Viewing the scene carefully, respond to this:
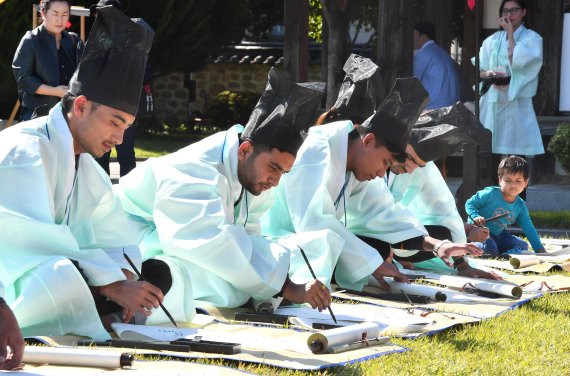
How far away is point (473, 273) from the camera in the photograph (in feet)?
22.7

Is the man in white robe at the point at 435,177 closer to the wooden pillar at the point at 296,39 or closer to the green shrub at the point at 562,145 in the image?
the green shrub at the point at 562,145

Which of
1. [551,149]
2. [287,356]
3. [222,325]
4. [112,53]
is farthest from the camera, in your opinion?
[551,149]

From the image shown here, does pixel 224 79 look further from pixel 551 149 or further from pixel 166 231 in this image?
pixel 166 231

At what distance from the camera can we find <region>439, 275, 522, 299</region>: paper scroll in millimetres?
6109

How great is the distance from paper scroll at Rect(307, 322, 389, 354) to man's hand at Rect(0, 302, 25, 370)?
1312 millimetres

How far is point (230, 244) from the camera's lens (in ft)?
17.1

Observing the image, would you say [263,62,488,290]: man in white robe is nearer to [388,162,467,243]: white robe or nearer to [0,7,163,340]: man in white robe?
[388,162,467,243]: white robe

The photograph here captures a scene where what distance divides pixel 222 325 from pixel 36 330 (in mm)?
852

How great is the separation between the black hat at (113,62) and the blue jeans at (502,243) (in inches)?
157

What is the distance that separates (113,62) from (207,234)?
0.93 metres

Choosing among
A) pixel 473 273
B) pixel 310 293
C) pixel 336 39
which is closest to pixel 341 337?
pixel 310 293

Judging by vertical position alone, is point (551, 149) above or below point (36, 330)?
below

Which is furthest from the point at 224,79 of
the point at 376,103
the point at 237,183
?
the point at 237,183

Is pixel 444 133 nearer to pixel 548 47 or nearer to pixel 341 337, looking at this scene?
pixel 341 337
